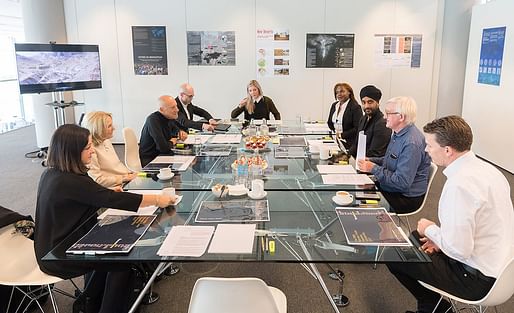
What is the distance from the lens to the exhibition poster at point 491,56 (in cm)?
568

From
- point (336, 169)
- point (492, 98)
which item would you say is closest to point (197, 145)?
point (336, 169)

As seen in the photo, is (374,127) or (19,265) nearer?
(19,265)

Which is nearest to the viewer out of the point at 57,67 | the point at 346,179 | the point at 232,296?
the point at 232,296

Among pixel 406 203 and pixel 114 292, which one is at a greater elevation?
pixel 406 203

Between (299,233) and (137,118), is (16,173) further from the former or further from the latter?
(299,233)

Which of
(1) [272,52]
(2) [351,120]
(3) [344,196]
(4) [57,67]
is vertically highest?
(1) [272,52]

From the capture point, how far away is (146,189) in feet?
8.73

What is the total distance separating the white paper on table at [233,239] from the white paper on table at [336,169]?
1.12 meters

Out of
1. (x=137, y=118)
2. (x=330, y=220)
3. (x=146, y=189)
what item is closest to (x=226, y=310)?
(x=330, y=220)

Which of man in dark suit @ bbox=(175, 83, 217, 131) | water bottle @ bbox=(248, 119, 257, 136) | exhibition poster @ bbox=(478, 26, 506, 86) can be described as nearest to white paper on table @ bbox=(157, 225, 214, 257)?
water bottle @ bbox=(248, 119, 257, 136)

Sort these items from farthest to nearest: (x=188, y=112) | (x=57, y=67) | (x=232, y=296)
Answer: (x=57, y=67) → (x=188, y=112) → (x=232, y=296)

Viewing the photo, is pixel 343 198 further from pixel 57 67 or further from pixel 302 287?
pixel 57 67

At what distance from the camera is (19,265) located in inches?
90.0

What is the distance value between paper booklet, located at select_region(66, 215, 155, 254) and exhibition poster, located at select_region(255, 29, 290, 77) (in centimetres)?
527
